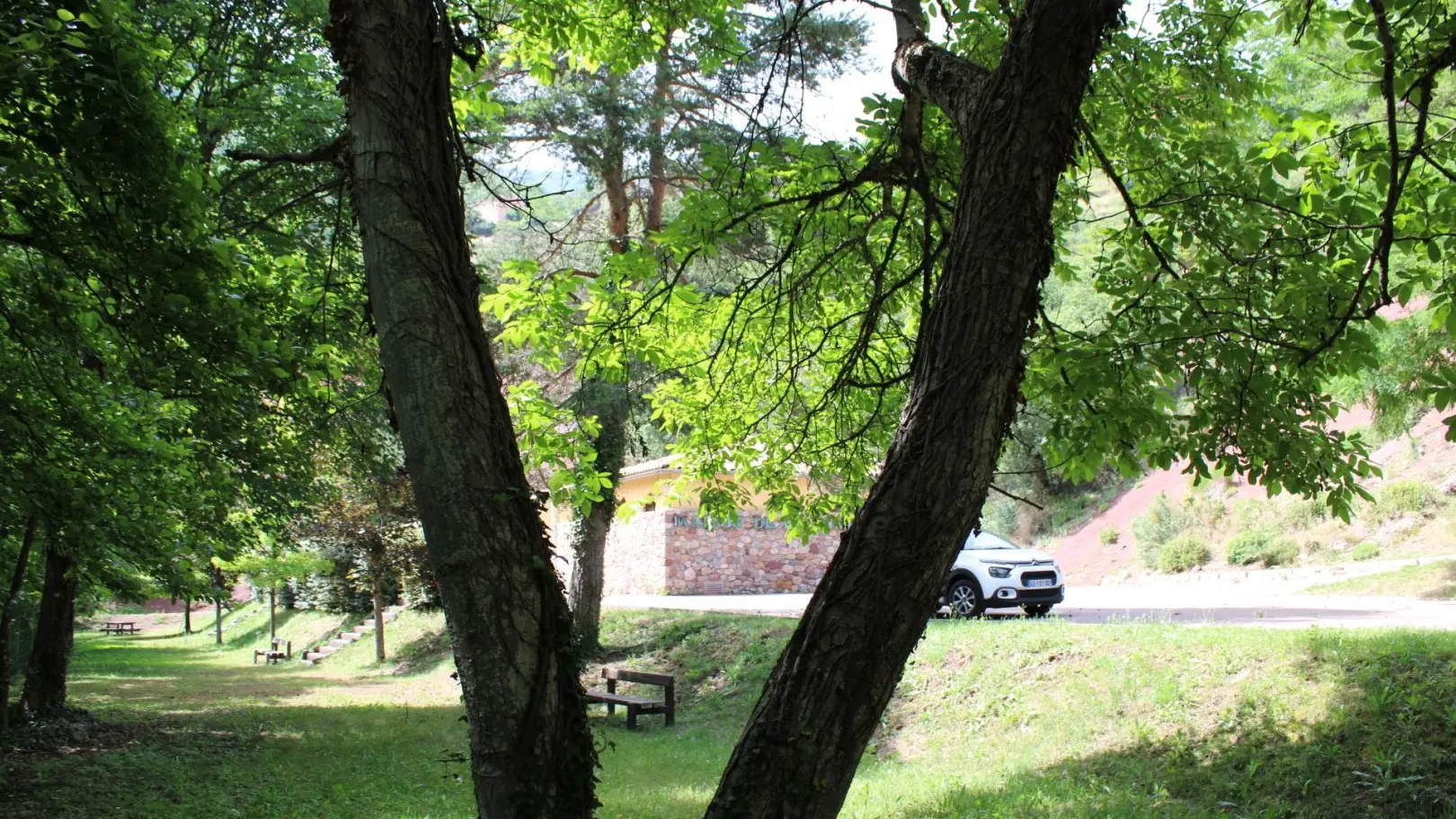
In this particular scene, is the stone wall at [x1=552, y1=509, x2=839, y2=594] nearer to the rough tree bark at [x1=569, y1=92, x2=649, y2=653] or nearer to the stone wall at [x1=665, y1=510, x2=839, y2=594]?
the stone wall at [x1=665, y1=510, x2=839, y2=594]

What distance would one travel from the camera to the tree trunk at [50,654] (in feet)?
43.5

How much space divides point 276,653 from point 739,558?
513 inches

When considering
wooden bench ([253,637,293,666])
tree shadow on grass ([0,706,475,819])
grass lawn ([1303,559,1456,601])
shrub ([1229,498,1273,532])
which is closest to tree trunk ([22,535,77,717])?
tree shadow on grass ([0,706,475,819])

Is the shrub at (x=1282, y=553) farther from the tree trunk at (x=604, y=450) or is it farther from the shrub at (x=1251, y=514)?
the tree trunk at (x=604, y=450)

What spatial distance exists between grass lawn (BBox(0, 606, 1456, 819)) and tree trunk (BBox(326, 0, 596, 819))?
3115 millimetres

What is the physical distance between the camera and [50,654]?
1348cm

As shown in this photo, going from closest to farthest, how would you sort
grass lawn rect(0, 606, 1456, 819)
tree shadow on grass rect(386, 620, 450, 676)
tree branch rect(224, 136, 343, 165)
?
1. tree branch rect(224, 136, 343, 165)
2. grass lawn rect(0, 606, 1456, 819)
3. tree shadow on grass rect(386, 620, 450, 676)

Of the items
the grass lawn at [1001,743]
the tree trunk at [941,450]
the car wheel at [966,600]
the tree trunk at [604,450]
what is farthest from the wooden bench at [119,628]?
the tree trunk at [941,450]

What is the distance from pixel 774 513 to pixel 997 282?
5.14 metres

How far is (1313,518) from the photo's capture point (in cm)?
2228

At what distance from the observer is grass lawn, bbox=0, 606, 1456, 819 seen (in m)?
7.20

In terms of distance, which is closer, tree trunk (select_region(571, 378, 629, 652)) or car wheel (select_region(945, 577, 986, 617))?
car wheel (select_region(945, 577, 986, 617))

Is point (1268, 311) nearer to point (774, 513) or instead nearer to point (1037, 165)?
point (1037, 165)

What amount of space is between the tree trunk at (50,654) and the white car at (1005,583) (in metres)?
11.9
